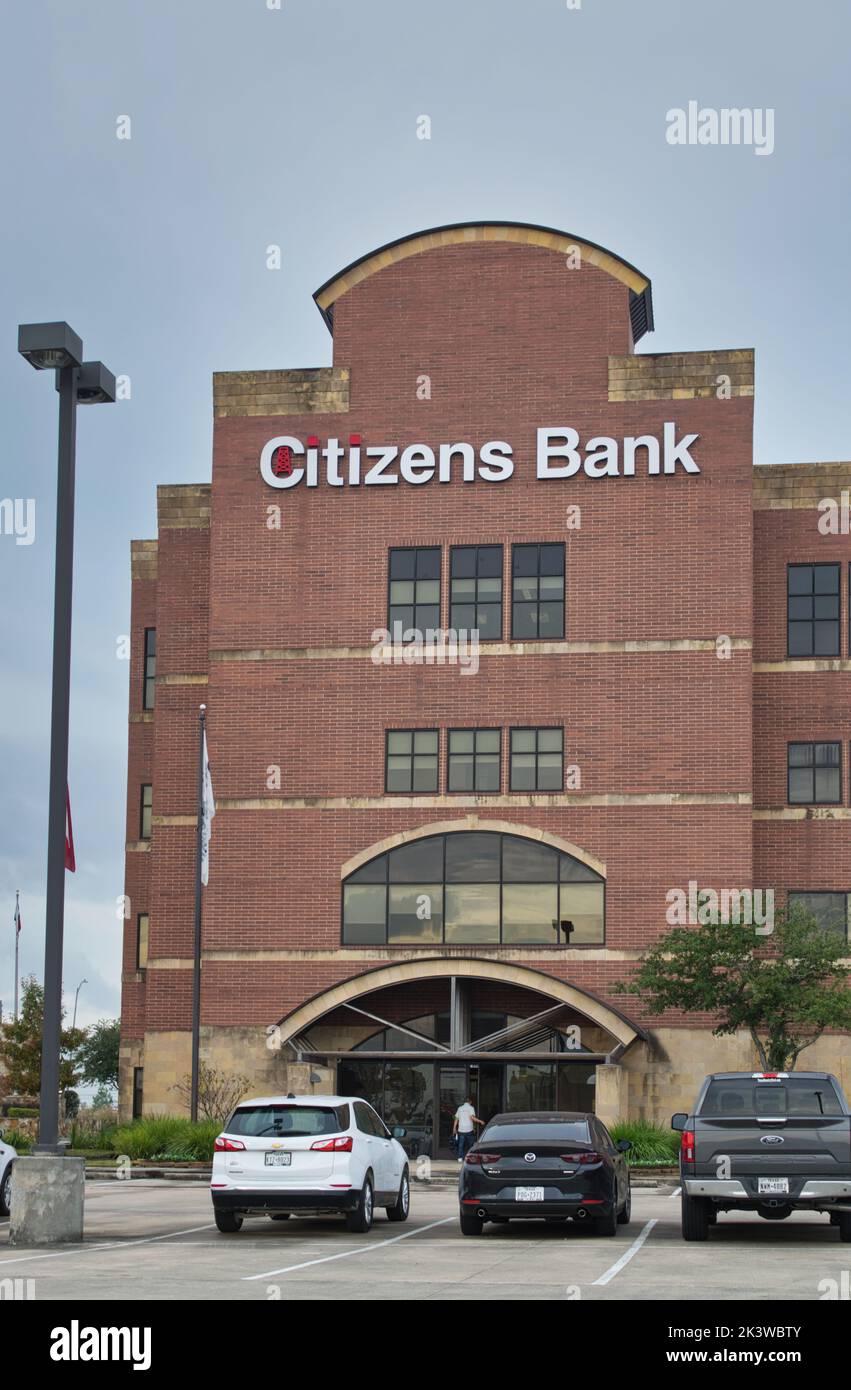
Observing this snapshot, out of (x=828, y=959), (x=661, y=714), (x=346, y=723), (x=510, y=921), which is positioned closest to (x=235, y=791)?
(x=346, y=723)

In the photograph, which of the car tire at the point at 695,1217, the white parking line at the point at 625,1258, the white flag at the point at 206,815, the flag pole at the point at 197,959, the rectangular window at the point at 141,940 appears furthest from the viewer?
the rectangular window at the point at 141,940

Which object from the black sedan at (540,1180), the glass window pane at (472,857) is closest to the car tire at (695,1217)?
the black sedan at (540,1180)

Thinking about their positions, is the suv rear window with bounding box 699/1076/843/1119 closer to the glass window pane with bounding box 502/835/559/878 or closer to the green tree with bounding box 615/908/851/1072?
the green tree with bounding box 615/908/851/1072

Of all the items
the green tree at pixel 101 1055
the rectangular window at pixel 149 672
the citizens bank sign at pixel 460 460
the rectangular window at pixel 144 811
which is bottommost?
the green tree at pixel 101 1055

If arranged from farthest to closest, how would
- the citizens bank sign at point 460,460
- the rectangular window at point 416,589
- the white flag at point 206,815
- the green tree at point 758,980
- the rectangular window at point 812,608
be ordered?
the rectangular window at point 812,608 → the rectangular window at point 416,589 → the citizens bank sign at point 460,460 → the white flag at point 206,815 → the green tree at point 758,980

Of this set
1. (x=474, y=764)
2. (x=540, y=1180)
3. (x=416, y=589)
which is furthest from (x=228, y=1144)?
(x=416, y=589)

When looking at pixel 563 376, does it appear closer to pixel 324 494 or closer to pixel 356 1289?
pixel 324 494

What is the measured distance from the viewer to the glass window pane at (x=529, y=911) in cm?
4103

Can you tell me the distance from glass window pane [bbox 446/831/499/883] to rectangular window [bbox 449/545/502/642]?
459cm

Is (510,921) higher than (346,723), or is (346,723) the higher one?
(346,723)

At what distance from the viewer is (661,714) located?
4153 centimetres

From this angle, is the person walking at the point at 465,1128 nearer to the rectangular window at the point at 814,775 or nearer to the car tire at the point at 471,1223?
the rectangular window at the point at 814,775

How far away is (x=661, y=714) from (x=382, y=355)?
11.1m

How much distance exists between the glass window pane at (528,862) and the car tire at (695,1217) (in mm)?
22237
